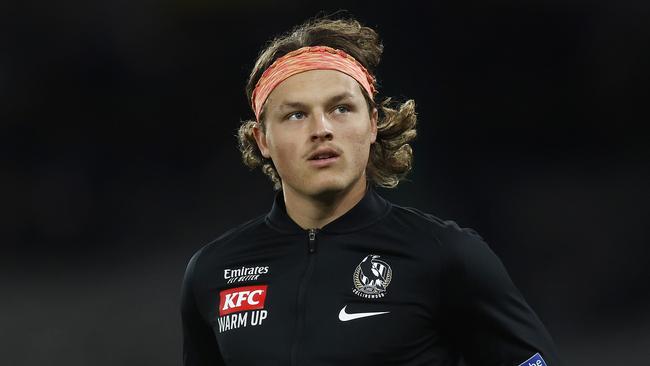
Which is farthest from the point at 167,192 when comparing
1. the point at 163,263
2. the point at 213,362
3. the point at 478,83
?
the point at 213,362

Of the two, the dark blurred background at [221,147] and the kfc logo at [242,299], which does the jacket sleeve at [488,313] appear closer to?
the kfc logo at [242,299]

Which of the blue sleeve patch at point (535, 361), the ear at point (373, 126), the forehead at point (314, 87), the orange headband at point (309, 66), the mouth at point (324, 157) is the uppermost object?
the orange headband at point (309, 66)

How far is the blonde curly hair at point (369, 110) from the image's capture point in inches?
101

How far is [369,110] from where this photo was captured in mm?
2512

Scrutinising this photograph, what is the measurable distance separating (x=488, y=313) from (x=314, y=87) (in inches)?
26.1

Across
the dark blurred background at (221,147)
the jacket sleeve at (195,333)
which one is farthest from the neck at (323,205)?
the dark blurred background at (221,147)

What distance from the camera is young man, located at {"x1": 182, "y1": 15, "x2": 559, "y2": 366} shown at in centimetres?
225

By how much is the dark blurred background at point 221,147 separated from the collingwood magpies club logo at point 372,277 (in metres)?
2.59

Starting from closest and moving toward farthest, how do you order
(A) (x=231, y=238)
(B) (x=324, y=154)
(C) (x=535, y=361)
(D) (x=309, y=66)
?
1. (C) (x=535, y=361)
2. (B) (x=324, y=154)
3. (D) (x=309, y=66)
4. (A) (x=231, y=238)

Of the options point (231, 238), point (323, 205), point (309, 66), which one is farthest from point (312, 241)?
point (309, 66)

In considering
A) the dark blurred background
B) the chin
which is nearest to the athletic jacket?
the chin

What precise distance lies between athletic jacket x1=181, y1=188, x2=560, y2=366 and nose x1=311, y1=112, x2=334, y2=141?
0.23 m

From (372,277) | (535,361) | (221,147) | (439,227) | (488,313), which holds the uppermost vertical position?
(221,147)

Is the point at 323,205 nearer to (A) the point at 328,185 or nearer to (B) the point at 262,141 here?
(A) the point at 328,185
